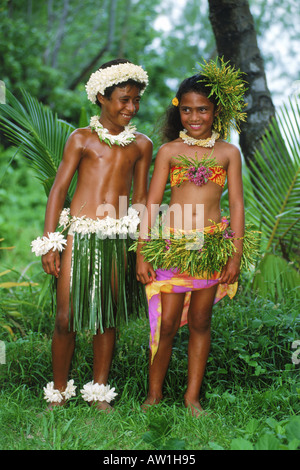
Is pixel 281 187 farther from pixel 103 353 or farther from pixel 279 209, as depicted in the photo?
pixel 103 353

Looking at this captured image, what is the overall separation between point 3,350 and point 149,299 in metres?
1.09

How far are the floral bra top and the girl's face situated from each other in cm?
14

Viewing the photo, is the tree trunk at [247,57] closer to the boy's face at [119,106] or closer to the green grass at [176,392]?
the green grass at [176,392]

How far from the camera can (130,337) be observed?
121 inches

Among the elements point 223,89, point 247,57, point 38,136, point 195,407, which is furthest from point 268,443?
point 247,57

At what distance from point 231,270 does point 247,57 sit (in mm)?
2140

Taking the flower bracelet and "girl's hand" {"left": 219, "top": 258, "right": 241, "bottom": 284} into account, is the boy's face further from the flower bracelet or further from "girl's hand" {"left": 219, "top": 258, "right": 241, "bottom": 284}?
"girl's hand" {"left": 219, "top": 258, "right": 241, "bottom": 284}

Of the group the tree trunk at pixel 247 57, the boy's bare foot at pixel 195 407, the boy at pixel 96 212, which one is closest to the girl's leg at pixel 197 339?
the boy's bare foot at pixel 195 407

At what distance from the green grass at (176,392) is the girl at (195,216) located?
0.62ft

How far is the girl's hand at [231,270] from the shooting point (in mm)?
2303

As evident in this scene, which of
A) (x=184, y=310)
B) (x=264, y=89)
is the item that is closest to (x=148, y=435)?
(x=184, y=310)

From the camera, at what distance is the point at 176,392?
2709mm

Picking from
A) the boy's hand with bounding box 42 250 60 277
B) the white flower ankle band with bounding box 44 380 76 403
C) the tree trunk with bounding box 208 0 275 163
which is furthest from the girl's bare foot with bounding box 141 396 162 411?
the tree trunk with bounding box 208 0 275 163
